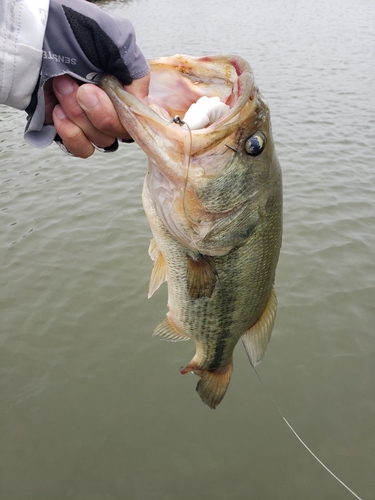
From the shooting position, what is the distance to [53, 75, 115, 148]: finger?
1.57 m

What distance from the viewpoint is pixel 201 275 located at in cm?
205

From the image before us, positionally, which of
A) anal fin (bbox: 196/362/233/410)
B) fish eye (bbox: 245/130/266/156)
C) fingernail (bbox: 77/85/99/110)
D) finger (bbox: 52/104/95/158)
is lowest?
anal fin (bbox: 196/362/233/410)

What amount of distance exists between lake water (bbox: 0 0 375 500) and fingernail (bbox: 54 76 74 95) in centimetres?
295

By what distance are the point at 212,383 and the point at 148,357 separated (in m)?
1.74

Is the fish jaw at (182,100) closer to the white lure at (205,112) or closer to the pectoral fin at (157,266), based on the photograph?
the white lure at (205,112)

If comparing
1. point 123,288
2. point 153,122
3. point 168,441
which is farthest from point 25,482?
point 153,122

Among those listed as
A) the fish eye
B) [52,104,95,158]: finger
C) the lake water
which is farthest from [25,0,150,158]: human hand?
the lake water

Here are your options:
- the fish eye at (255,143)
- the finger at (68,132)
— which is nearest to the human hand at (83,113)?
the finger at (68,132)

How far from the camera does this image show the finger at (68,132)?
1665 millimetres

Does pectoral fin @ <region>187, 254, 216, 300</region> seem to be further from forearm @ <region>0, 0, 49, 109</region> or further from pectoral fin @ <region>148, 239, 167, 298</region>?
forearm @ <region>0, 0, 49, 109</region>

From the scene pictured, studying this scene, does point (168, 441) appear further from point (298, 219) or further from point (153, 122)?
point (298, 219)

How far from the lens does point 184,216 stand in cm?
184

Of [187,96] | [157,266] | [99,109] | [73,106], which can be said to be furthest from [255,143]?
[157,266]

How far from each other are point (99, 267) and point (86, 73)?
3.87 metres
